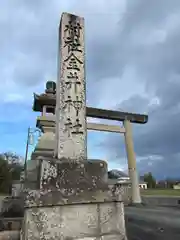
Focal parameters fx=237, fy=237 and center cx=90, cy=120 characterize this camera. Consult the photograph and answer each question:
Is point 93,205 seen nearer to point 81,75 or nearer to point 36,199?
point 36,199

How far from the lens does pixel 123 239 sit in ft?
10.2

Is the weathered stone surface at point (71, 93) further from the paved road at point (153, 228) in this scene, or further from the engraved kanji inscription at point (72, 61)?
the paved road at point (153, 228)

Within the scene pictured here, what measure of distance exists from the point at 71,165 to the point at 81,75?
166cm

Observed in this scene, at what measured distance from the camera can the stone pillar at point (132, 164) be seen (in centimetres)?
1812

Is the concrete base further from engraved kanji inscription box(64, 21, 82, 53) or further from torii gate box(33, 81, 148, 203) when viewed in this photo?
torii gate box(33, 81, 148, 203)

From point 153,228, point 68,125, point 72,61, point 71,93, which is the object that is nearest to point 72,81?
point 71,93

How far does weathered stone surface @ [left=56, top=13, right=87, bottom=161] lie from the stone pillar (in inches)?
584

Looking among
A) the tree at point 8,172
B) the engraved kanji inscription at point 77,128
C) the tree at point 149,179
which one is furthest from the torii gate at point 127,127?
the tree at point 149,179

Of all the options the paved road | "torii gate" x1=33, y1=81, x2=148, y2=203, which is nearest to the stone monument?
the paved road

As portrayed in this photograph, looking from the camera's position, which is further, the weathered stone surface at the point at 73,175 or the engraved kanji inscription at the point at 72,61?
the engraved kanji inscription at the point at 72,61

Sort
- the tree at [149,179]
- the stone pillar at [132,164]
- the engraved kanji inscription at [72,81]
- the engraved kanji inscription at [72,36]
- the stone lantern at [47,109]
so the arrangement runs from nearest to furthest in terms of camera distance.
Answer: the engraved kanji inscription at [72,81], the engraved kanji inscription at [72,36], the stone lantern at [47,109], the stone pillar at [132,164], the tree at [149,179]

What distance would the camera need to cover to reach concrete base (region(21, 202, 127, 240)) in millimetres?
2836

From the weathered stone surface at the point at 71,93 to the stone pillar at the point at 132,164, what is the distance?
14834mm

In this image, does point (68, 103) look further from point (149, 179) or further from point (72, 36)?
point (149, 179)
